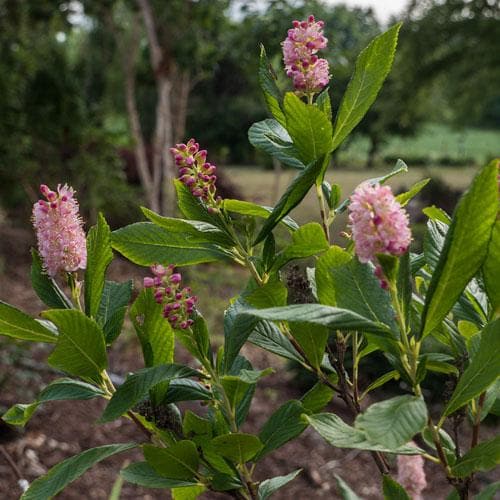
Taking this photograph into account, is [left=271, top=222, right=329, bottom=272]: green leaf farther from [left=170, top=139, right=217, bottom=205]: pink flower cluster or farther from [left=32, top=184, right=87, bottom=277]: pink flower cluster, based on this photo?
[left=32, top=184, right=87, bottom=277]: pink flower cluster

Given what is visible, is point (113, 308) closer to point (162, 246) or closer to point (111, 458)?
point (162, 246)

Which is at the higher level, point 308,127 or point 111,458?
point 308,127

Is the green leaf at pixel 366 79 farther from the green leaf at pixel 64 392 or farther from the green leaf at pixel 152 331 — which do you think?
the green leaf at pixel 64 392

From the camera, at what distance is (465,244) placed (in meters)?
0.59

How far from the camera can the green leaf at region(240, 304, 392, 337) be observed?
565 mm

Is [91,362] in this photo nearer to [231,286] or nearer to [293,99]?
[293,99]

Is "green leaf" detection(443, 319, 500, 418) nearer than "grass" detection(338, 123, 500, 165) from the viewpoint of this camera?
Yes

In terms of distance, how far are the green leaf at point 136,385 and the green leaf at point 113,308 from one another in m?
0.11

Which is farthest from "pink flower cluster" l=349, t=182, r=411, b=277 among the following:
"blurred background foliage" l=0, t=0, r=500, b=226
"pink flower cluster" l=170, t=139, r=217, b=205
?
"blurred background foliage" l=0, t=0, r=500, b=226

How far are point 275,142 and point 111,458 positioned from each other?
324 centimetres

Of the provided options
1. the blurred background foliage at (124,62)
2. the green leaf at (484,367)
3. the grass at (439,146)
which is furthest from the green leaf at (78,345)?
the grass at (439,146)

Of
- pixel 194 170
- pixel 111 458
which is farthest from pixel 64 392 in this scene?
pixel 111 458

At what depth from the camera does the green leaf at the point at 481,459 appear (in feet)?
2.25

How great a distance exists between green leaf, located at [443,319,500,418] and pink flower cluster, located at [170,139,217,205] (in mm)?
303
